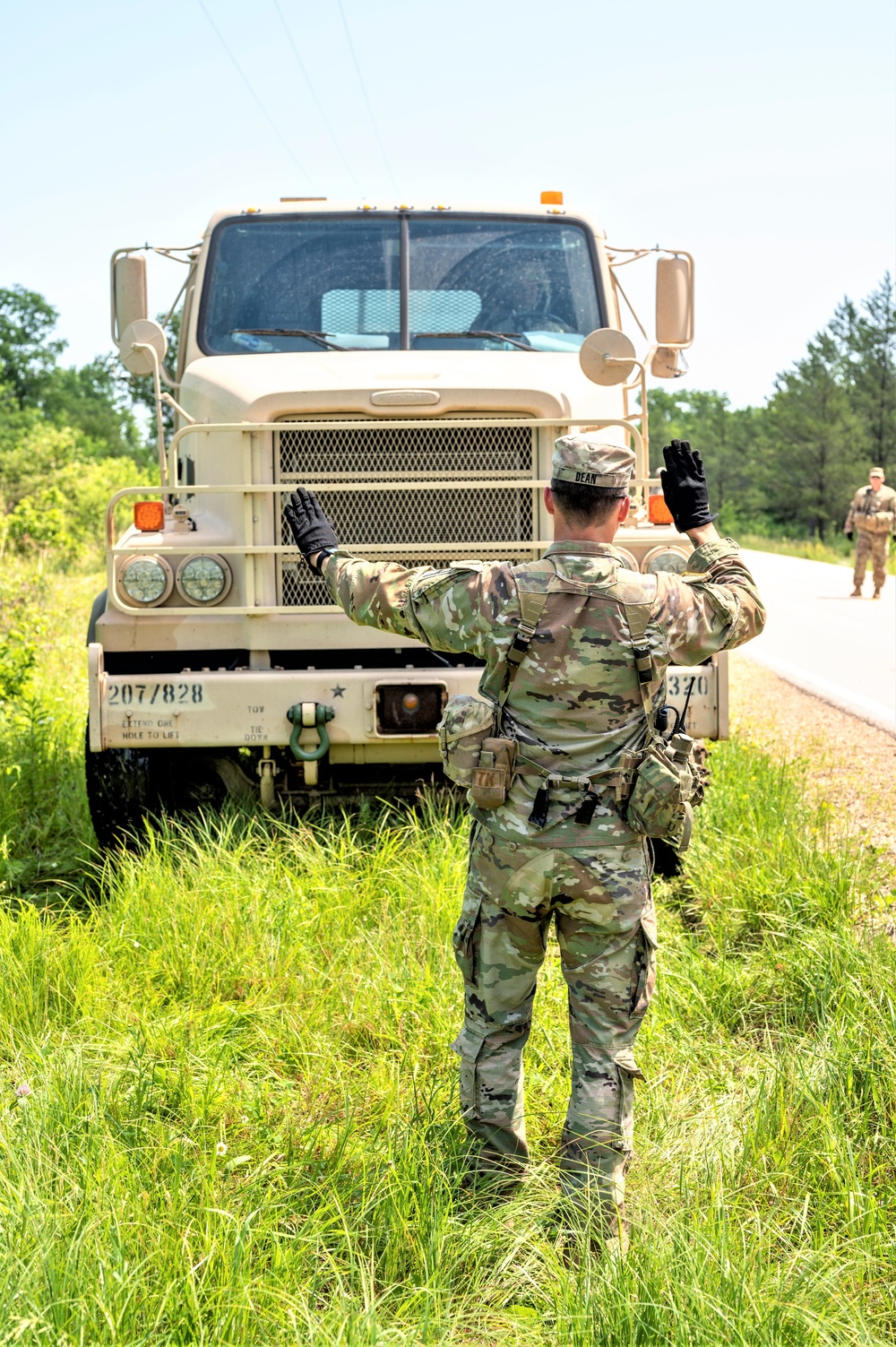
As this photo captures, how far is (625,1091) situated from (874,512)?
52.5 feet

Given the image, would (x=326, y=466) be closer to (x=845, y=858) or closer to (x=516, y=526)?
(x=516, y=526)

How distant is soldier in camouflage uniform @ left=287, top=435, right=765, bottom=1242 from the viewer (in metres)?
3.04

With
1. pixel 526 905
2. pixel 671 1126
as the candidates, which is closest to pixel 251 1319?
pixel 526 905

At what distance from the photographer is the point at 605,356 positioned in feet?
18.0

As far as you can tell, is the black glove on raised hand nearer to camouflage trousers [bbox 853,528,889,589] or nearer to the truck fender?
the truck fender

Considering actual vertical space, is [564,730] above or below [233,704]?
above

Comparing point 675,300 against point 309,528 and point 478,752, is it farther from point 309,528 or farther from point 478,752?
point 478,752

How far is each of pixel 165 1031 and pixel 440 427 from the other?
8.18 feet

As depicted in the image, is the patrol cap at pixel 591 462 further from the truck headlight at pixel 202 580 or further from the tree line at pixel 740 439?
the tree line at pixel 740 439

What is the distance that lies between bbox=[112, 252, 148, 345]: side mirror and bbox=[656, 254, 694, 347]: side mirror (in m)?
2.29

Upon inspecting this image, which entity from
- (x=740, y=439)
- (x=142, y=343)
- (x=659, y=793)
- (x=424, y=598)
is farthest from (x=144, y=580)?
(x=740, y=439)

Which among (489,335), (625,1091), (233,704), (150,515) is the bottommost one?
(625,1091)

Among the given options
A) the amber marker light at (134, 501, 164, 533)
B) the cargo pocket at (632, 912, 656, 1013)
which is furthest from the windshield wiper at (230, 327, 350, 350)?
the cargo pocket at (632, 912, 656, 1013)

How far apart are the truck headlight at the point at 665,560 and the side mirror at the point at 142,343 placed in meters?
2.22
